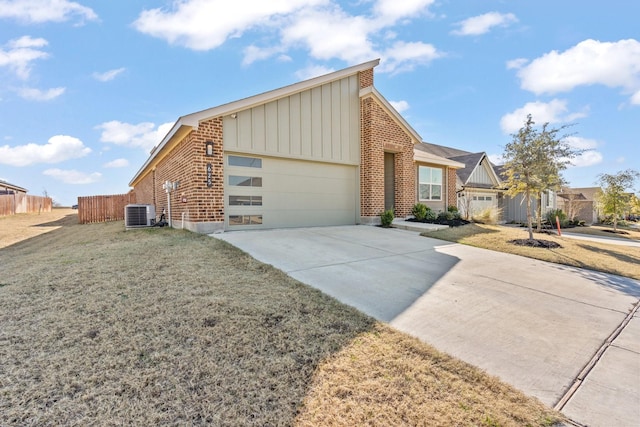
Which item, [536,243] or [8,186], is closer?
[536,243]

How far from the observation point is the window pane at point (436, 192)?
44.1ft

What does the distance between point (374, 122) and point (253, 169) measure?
4.95 m

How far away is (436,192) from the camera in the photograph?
13.6 m

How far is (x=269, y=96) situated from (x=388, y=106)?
483cm

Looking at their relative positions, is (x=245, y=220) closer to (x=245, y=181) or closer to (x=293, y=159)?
(x=245, y=181)

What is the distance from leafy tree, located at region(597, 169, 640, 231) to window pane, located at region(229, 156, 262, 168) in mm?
17508

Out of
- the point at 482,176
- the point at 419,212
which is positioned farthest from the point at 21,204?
the point at 482,176

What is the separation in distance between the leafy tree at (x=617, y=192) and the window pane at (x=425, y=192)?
381 inches

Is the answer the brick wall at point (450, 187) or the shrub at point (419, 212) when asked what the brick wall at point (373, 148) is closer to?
the shrub at point (419, 212)

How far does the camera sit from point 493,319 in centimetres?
313

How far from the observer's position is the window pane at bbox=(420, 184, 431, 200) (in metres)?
12.9

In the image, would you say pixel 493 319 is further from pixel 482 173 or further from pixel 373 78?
pixel 482 173

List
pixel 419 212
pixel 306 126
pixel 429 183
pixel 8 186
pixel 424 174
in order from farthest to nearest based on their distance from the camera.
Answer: pixel 8 186
pixel 429 183
pixel 424 174
pixel 419 212
pixel 306 126

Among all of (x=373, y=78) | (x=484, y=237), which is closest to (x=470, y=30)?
(x=373, y=78)
